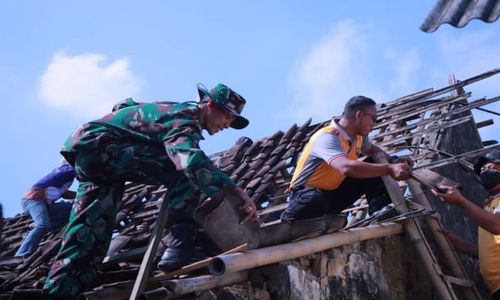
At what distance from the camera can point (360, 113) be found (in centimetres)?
523

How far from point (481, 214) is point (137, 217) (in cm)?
276

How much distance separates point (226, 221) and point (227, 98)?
0.79m

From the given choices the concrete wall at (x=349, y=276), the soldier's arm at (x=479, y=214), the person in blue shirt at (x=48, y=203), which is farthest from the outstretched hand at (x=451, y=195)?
the person in blue shirt at (x=48, y=203)

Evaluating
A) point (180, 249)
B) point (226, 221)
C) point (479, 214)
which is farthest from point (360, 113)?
point (180, 249)

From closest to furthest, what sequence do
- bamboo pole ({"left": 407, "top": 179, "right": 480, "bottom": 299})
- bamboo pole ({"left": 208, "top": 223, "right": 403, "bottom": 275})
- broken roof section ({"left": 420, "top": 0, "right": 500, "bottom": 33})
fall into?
broken roof section ({"left": 420, "top": 0, "right": 500, "bottom": 33}), bamboo pole ({"left": 208, "top": 223, "right": 403, "bottom": 275}), bamboo pole ({"left": 407, "top": 179, "right": 480, "bottom": 299})

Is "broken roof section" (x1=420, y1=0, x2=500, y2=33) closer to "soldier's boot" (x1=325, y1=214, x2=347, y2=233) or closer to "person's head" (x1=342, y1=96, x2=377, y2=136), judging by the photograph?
"soldier's boot" (x1=325, y1=214, x2=347, y2=233)

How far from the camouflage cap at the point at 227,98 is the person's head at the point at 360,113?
1.01 meters

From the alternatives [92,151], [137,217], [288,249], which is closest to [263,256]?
[288,249]

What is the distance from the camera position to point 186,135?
411cm

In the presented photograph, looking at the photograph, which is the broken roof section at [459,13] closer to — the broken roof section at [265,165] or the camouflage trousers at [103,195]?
the camouflage trousers at [103,195]

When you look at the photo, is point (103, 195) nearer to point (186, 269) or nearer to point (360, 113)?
point (186, 269)

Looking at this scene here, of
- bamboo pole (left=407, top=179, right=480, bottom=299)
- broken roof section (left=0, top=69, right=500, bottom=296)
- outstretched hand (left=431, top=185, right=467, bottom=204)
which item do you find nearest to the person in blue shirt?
broken roof section (left=0, top=69, right=500, bottom=296)

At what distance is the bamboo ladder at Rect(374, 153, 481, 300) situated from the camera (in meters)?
5.11

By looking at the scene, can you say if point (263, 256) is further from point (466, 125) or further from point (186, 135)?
point (466, 125)
